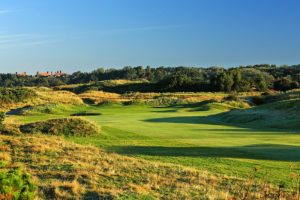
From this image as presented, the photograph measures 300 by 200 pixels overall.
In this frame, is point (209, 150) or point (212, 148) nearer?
point (209, 150)

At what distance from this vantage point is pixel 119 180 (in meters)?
14.4

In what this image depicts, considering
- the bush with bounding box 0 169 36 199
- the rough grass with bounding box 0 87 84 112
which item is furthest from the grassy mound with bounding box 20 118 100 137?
the rough grass with bounding box 0 87 84 112

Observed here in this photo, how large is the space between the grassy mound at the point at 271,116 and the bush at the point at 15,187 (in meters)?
23.1

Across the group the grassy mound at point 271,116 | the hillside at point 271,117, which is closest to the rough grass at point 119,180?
the hillside at point 271,117

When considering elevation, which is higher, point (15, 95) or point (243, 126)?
point (15, 95)

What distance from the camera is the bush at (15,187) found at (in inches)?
414

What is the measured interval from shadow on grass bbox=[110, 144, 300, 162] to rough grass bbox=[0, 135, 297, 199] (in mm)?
1589

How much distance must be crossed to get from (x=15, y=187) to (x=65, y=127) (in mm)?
16799

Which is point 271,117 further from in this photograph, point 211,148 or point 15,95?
point 15,95

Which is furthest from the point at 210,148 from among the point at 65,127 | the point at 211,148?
the point at 65,127

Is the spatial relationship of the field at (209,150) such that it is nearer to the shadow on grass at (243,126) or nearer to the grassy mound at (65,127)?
the grassy mound at (65,127)

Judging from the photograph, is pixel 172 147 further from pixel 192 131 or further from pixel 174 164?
pixel 192 131

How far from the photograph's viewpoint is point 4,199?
1029 cm

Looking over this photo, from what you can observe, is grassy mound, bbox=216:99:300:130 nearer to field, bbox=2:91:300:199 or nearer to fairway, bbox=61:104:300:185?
field, bbox=2:91:300:199
